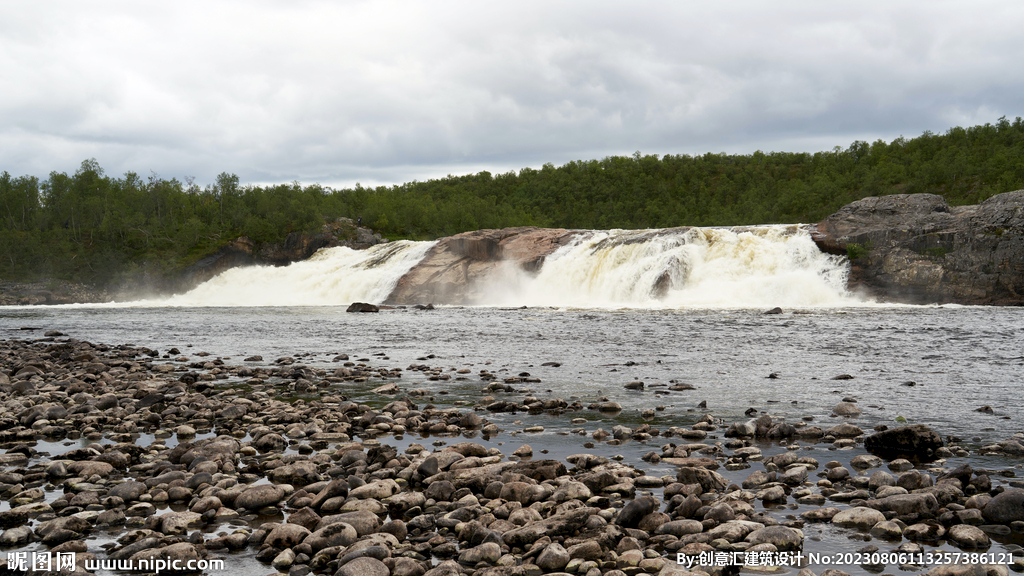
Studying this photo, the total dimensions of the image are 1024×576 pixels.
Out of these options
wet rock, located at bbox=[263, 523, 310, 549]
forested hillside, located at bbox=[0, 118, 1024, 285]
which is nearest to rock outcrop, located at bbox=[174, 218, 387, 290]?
forested hillside, located at bbox=[0, 118, 1024, 285]

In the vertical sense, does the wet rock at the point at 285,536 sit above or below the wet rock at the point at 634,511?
below

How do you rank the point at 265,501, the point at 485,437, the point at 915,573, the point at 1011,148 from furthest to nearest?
the point at 1011,148 < the point at 485,437 < the point at 265,501 < the point at 915,573

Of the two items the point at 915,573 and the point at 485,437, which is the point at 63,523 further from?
the point at 915,573

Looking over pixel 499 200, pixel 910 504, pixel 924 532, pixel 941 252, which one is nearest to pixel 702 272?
pixel 941 252

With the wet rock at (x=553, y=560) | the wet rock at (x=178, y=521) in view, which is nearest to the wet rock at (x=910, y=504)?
the wet rock at (x=553, y=560)

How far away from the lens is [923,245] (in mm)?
51406

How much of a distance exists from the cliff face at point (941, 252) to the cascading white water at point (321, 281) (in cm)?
3871

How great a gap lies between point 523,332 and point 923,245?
125ft


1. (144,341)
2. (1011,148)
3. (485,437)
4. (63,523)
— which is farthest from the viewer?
(1011,148)

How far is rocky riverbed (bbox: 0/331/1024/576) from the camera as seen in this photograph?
6.28m

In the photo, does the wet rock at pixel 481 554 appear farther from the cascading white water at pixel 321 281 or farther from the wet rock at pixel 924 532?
the cascading white water at pixel 321 281

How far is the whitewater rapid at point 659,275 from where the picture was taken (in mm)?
47906

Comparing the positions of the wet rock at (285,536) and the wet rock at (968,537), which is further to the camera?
the wet rock at (285,536)

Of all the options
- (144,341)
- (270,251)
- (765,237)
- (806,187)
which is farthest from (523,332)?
(806,187)
